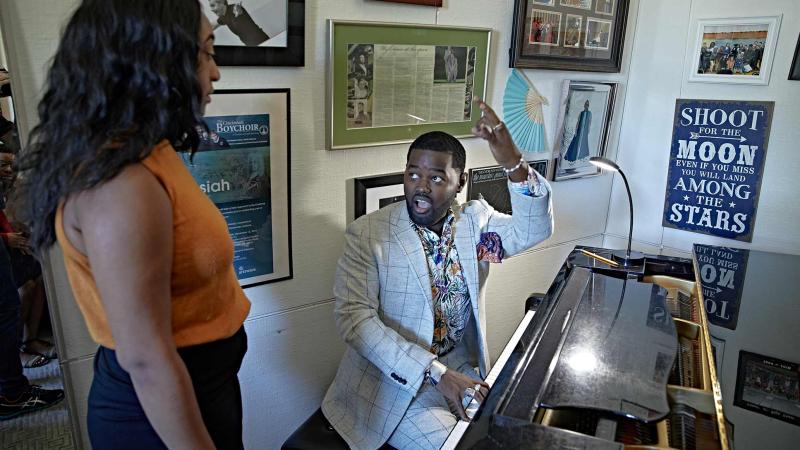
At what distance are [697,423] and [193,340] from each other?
101cm

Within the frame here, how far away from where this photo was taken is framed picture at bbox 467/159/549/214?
2.37 m

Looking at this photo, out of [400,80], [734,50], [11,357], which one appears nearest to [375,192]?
[400,80]

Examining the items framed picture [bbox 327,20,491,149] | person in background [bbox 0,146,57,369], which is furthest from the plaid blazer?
person in background [bbox 0,146,57,369]

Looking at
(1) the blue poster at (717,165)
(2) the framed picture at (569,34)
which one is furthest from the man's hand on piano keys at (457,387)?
(1) the blue poster at (717,165)

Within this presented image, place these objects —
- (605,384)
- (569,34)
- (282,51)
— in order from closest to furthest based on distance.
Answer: (605,384) → (282,51) → (569,34)

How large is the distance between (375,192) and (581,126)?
49.3 inches

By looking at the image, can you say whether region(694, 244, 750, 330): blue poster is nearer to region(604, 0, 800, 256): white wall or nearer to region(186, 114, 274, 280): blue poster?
region(604, 0, 800, 256): white wall

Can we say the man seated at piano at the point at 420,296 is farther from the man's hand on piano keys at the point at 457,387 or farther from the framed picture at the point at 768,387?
the framed picture at the point at 768,387

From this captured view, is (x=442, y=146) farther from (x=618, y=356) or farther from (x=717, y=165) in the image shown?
(x=717, y=165)

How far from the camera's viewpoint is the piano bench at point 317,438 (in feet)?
5.25

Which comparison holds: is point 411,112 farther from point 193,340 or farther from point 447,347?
→ point 193,340

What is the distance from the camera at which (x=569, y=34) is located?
100 inches

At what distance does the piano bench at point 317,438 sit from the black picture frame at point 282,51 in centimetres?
106

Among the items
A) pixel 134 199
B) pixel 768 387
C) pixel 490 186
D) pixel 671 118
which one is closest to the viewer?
pixel 134 199
